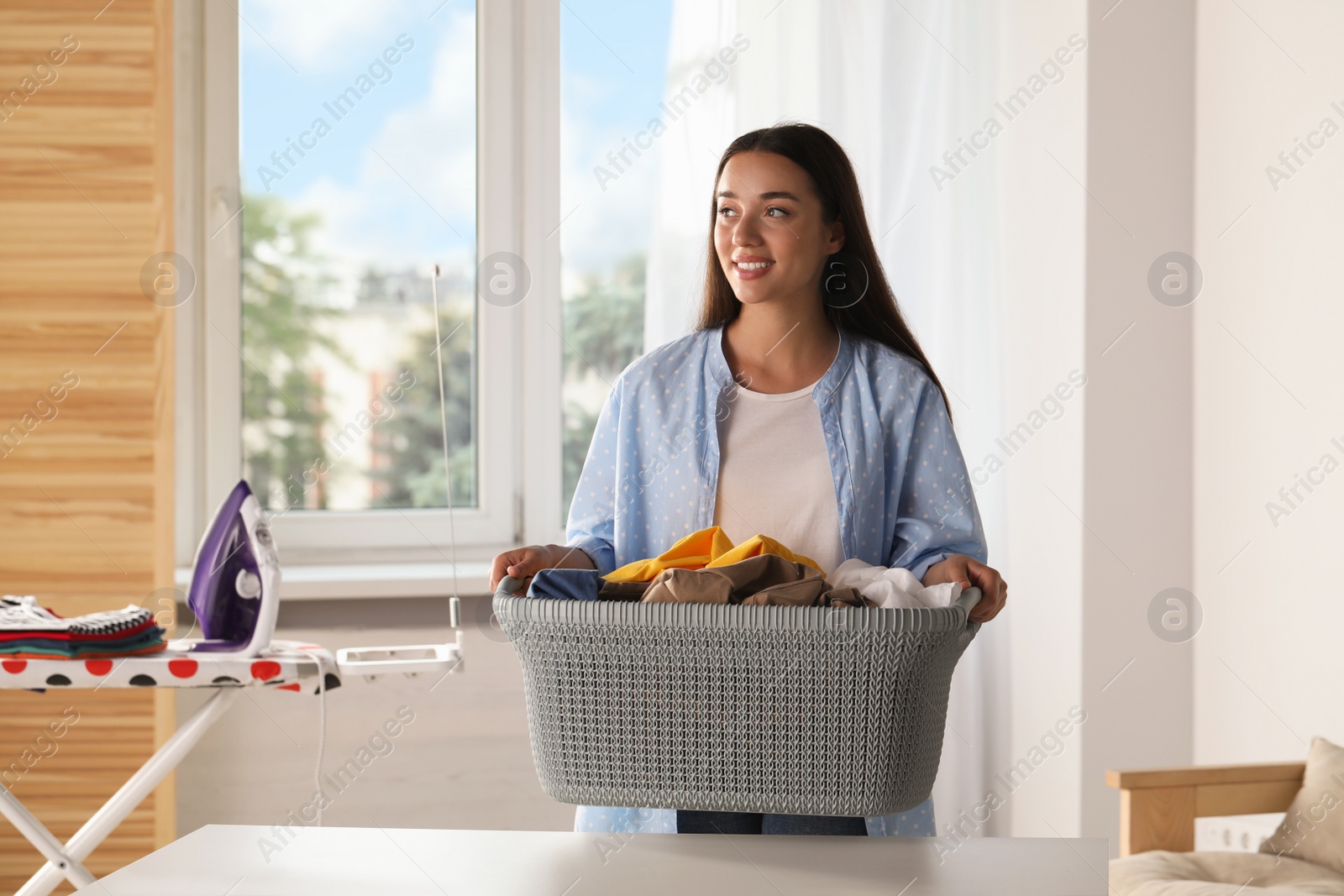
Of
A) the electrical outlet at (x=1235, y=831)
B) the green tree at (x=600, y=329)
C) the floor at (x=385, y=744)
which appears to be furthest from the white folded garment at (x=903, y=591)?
the green tree at (x=600, y=329)

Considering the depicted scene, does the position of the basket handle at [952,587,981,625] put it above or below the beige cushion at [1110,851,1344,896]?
above

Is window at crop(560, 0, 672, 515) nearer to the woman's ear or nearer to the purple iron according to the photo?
the purple iron

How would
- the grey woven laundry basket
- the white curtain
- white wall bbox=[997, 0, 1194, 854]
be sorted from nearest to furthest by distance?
the grey woven laundry basket
white wall bbox=[997, 0, 1194, 854]
the white curtain

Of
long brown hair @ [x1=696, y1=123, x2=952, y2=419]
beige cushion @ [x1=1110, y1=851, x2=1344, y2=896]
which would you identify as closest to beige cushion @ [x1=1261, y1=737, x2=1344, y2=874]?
beige cushion @ [x1=1110, y1=851, x2=1344, y2=896]

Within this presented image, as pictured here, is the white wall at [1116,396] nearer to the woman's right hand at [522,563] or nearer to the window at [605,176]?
the window at [605,176]

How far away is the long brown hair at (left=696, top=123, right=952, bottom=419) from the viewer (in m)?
1.37

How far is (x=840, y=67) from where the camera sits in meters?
2.58

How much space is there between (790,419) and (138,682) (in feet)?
3.64

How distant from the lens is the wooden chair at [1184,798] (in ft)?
5.98

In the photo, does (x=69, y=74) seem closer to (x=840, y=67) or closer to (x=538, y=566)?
(x=840, y=67)

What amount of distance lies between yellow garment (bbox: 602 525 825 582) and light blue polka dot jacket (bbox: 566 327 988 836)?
0.31 meters

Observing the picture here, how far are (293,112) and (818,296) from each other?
179 centimetres

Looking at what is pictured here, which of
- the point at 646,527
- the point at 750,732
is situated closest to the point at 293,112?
the point at 646,527

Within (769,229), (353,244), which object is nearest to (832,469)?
(769,229)
